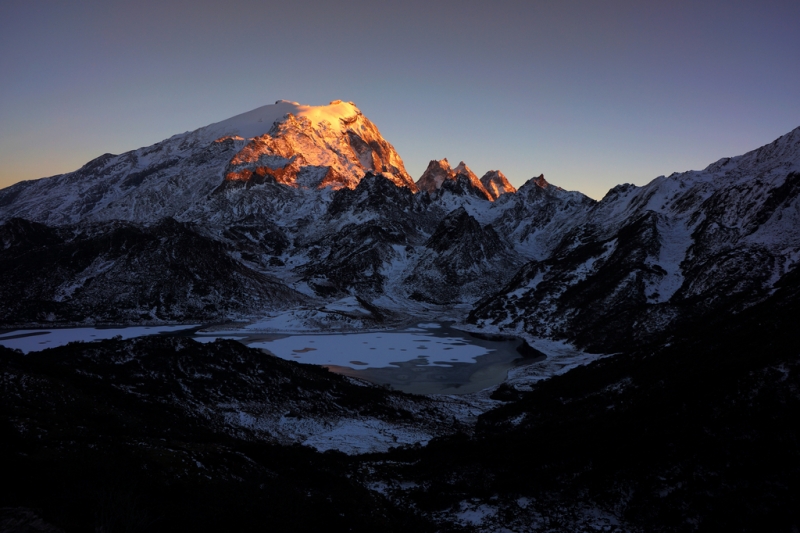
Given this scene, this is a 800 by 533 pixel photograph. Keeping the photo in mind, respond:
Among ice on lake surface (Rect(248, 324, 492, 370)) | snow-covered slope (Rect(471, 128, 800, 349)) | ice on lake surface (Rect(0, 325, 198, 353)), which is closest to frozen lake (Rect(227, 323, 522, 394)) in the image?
ice on lake surface (Rect(248, 324, 492, 370))

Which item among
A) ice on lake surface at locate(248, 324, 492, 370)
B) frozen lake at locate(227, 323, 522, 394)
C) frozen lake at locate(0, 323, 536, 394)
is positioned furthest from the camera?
ice on lake surface at locate(248, 324, 492, 370)

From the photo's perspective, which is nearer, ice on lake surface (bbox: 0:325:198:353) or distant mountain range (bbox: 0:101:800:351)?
ice on lake surface (bbox: 0:325:198:353)

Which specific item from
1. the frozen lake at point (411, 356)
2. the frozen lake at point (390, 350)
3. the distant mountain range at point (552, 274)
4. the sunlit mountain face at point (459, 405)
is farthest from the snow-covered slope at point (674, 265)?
the frozen lake at point (411, 356)

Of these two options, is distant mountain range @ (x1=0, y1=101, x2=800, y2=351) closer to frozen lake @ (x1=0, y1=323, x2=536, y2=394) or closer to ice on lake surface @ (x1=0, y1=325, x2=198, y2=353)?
ice on lake surface @ (x1=0, y1=325, x2=198, y2=353)

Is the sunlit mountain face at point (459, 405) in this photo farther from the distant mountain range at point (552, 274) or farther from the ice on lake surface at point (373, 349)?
the ice on lake surface at point (373, 349)

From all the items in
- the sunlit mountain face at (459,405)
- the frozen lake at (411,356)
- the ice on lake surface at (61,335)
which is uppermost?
the ice on lake surface at (61,335)

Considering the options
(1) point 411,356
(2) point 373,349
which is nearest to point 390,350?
(2) point 373,349

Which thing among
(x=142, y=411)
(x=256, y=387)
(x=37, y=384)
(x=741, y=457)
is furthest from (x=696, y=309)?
(x=37, y=384)
